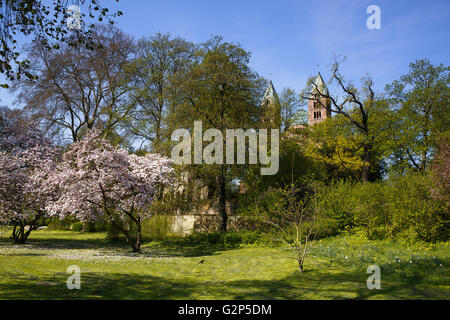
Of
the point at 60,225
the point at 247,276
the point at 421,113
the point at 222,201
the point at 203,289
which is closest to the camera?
the point at 203,289

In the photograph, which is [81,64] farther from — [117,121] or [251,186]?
[251,186]

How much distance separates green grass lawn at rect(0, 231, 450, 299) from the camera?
24.5 feet

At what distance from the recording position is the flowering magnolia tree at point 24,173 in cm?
1702

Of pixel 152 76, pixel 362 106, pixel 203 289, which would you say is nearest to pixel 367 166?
pixel 362 106

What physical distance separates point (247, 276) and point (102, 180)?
8106 mm

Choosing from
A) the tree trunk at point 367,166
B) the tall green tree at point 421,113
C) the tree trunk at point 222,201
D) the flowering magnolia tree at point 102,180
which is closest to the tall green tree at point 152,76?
the tree trunk at point 222,201

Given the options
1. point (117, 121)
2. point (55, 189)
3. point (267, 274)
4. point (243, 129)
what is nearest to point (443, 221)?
point (267, 274)

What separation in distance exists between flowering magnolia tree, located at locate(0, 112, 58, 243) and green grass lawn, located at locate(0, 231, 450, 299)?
18.5 ft

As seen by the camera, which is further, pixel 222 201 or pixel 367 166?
pixel 367 166

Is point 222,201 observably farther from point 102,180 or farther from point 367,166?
point 367,166

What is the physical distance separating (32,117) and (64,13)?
61.6 ft

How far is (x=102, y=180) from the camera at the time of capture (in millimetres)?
14922

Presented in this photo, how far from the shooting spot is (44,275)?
9.03 m

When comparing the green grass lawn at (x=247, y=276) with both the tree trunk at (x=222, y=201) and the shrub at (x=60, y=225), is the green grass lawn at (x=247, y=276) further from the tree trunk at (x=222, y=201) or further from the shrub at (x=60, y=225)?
the shrub at (x=60, y=225)
